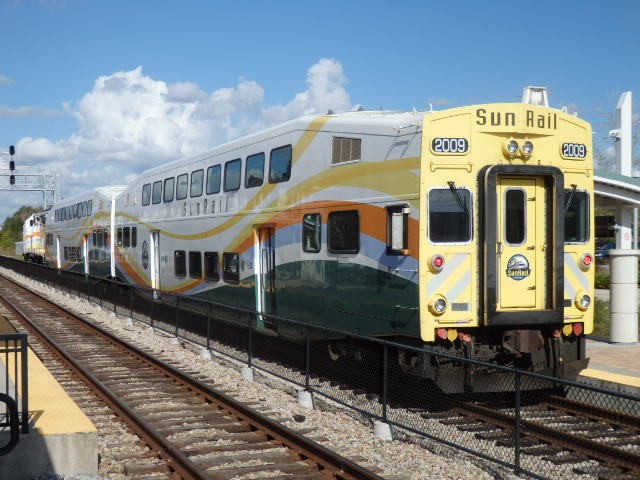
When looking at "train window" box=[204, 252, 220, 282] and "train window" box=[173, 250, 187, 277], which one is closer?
"train window" box=[204, 252, 220, 282]

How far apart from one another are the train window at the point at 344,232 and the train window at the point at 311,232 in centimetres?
37

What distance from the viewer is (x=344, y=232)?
37.9 feet

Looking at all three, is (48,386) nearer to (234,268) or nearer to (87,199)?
(234,268)

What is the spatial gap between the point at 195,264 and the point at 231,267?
2496 millimetres

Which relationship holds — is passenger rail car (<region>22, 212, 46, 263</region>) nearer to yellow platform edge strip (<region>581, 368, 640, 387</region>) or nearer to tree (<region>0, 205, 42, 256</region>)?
yellow platform edge strip (<region>581, 368, 640, 387</region>)

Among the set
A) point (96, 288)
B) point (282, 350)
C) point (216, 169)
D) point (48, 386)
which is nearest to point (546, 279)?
point (282, 350)

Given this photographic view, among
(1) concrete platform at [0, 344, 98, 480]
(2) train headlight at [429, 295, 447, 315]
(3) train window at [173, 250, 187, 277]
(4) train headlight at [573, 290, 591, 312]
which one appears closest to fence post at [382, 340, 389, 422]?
(2) train headlight at [429, 295, 447, 315]

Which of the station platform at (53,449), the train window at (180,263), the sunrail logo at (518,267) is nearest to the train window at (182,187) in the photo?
the train window at (180,263)

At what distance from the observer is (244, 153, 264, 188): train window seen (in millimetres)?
14466

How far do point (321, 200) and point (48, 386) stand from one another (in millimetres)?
4837

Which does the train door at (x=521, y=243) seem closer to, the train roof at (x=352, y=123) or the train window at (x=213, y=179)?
the train roof at (x=352, y=123)

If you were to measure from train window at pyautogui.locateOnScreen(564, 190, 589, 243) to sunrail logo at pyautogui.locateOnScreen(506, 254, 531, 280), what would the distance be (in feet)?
2.81

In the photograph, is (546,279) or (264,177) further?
(264,177)

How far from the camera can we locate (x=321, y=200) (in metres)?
12.2
